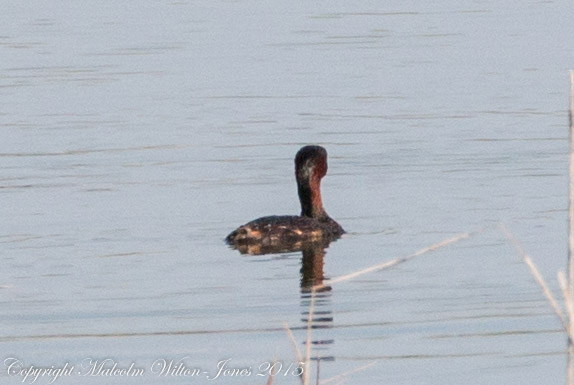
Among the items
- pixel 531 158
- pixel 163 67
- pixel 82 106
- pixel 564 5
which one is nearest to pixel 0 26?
pixel 163 67

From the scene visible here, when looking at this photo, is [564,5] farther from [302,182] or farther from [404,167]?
[302,182]

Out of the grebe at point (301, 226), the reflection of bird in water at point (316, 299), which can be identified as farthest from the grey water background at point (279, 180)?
the grebe at point (301, 226)

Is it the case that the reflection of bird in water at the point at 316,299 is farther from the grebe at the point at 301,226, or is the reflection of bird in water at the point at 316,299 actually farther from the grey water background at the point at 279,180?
the grebe at the point at 301,226

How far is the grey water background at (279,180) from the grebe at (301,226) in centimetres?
24

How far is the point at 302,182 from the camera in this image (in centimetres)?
1570

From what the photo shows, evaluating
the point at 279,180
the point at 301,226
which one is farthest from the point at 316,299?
the point at 279,180

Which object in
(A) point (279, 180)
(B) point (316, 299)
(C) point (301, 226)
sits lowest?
(A) point (279, 180)

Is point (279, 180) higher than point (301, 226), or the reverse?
point (301, 226)

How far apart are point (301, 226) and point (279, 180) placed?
2.95m

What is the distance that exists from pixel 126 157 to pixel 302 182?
3665 mm

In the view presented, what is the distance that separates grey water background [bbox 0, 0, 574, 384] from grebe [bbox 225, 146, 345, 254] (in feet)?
0.79

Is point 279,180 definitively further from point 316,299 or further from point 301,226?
point 316,299

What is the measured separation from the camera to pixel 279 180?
1773cm

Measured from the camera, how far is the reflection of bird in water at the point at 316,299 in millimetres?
10913
